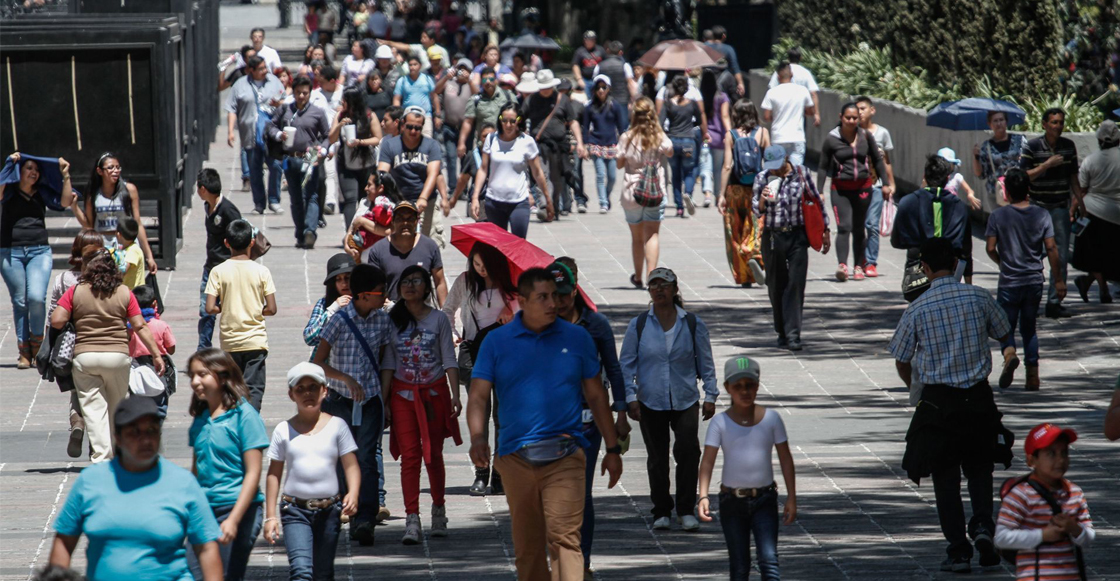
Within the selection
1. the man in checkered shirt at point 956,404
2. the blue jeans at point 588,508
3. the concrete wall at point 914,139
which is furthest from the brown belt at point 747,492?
the concrete wall at point 914,139

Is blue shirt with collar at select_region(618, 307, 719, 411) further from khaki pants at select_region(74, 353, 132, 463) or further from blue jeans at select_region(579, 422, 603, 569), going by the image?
khaki pants at select_region(74, 353, 132, 463)

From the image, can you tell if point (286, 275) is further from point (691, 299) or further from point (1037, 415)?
point (1037, 415)

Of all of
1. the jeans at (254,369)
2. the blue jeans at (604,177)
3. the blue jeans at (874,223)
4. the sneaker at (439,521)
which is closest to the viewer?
the sneaker at (439,521)

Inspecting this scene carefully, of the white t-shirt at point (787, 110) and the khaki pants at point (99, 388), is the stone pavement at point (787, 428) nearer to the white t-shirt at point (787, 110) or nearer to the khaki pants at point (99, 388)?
the khaki pants at point (99, 388)

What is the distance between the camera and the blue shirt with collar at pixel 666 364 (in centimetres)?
902

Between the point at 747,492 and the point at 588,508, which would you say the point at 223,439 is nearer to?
the point at 588,508

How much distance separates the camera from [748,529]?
7.53m

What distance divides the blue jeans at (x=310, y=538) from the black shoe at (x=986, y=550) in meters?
3.05

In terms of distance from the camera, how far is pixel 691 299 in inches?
659

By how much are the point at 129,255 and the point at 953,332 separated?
244 inches

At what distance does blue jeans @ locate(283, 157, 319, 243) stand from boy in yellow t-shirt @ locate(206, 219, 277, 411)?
8.83m

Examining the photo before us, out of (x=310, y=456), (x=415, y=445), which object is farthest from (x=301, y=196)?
(x=310, y=456)

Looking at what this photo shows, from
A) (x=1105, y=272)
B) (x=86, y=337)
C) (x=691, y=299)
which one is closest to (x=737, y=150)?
(x=691, y=299)

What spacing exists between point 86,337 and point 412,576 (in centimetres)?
317
